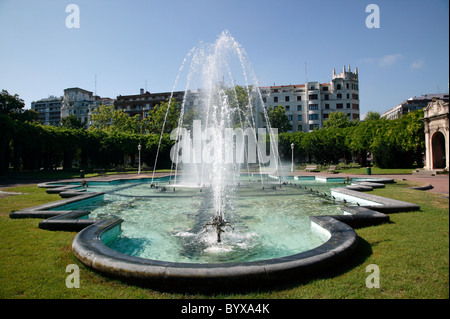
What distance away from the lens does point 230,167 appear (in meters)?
34.7

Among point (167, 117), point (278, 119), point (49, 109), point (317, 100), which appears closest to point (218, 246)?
point (167, 117)

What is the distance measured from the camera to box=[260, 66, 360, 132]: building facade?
2741 inches

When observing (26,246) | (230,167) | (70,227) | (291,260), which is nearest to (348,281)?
(291,260)

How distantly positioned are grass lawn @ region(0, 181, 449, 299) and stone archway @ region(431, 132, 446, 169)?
23.6 meters

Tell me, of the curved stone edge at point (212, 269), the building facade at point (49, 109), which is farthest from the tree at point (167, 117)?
the building facade at point (49, 109)

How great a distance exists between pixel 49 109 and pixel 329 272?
454 ft

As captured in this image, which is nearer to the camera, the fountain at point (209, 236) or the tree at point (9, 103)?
the fountain at point (209, 236)

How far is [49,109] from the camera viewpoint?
382 ft

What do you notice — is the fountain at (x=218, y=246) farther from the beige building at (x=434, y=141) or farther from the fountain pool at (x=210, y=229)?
the beige building at (x=434, y=141)

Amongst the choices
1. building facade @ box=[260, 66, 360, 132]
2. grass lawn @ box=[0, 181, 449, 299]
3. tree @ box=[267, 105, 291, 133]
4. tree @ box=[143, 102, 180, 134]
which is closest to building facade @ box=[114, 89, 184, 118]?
tree @ box=[143, 102, 180, 134]

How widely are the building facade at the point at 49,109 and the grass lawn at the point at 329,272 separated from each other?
128m

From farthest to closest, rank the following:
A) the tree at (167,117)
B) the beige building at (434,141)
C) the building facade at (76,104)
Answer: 1. the building facade at (76,104)
2. the tree at (167,117)
3. the beige building at (434,141)

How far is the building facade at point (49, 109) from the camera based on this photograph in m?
114

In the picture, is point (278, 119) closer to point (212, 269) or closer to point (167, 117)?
point (167, 117)
